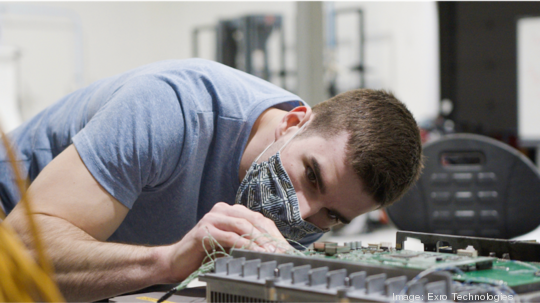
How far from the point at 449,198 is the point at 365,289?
47.1 inches

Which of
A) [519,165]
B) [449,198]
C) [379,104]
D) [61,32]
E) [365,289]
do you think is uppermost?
[61,32]

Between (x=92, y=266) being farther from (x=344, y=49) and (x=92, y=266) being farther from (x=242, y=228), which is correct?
(x=344, y=49)

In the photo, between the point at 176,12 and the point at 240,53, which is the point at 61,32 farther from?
the point at 240,53

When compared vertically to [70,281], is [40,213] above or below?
above

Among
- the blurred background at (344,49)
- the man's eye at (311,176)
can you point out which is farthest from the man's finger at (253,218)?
the blurred background at (344,49)

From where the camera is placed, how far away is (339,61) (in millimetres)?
5473

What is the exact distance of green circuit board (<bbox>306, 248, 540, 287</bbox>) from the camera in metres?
0.58

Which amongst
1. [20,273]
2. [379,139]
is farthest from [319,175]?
[20,273]

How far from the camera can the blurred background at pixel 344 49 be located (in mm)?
4000

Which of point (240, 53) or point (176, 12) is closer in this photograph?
point (240, 53)

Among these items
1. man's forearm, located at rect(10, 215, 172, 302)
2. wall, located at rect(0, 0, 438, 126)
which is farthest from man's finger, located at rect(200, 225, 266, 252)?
wall, located at rect(0, 0, 438, 126)

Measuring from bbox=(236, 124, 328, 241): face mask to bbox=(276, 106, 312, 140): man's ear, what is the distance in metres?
0.09

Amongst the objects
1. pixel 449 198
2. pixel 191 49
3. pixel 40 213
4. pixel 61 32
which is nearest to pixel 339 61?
pixel 191 49

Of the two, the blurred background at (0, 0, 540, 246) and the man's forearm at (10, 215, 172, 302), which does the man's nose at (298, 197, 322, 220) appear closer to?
the man's forearm at (10, 215, 172, 302)
